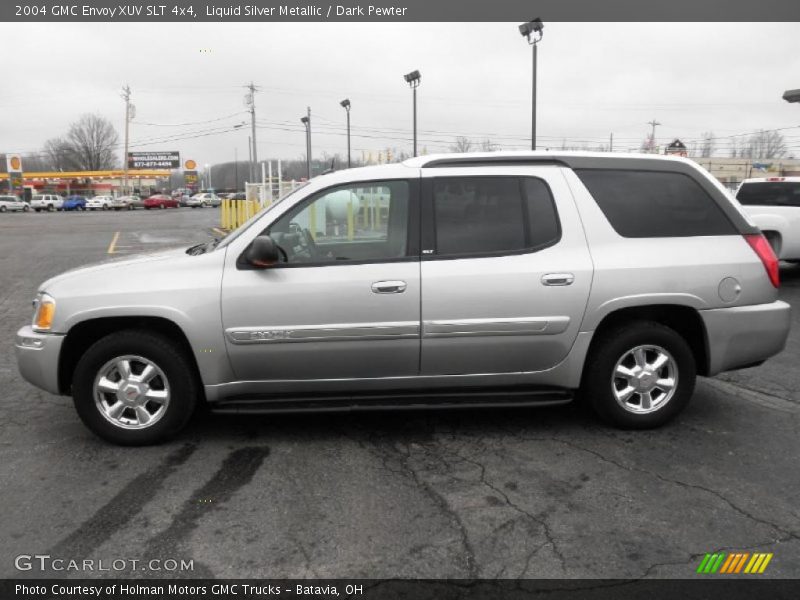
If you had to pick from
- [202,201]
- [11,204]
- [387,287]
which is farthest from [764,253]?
[202,201]

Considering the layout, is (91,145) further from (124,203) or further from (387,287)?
(387,287)

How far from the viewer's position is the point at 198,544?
10.3ft

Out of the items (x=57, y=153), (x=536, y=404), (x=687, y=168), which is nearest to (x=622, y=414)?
(x=536, y=404)

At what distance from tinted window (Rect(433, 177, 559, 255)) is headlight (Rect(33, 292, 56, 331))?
8.00 ft

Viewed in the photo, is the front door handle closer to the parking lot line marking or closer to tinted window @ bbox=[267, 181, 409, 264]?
tinted window @ bbox=[267, 181, 409, 264]

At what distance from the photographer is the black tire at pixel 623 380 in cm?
440

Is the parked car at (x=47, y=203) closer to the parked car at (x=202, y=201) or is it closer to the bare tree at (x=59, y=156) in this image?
the parked car at (x=202, y=201)

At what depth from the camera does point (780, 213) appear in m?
11.3

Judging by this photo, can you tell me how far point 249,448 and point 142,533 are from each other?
3.68 ft

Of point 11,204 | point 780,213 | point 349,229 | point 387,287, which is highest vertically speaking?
point 11,204

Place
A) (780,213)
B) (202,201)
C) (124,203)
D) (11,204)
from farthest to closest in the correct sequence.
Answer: (202,201) → (124,203) → (11,204) → (780,213)

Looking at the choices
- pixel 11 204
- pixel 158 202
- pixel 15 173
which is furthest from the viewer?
pixel 15 173
